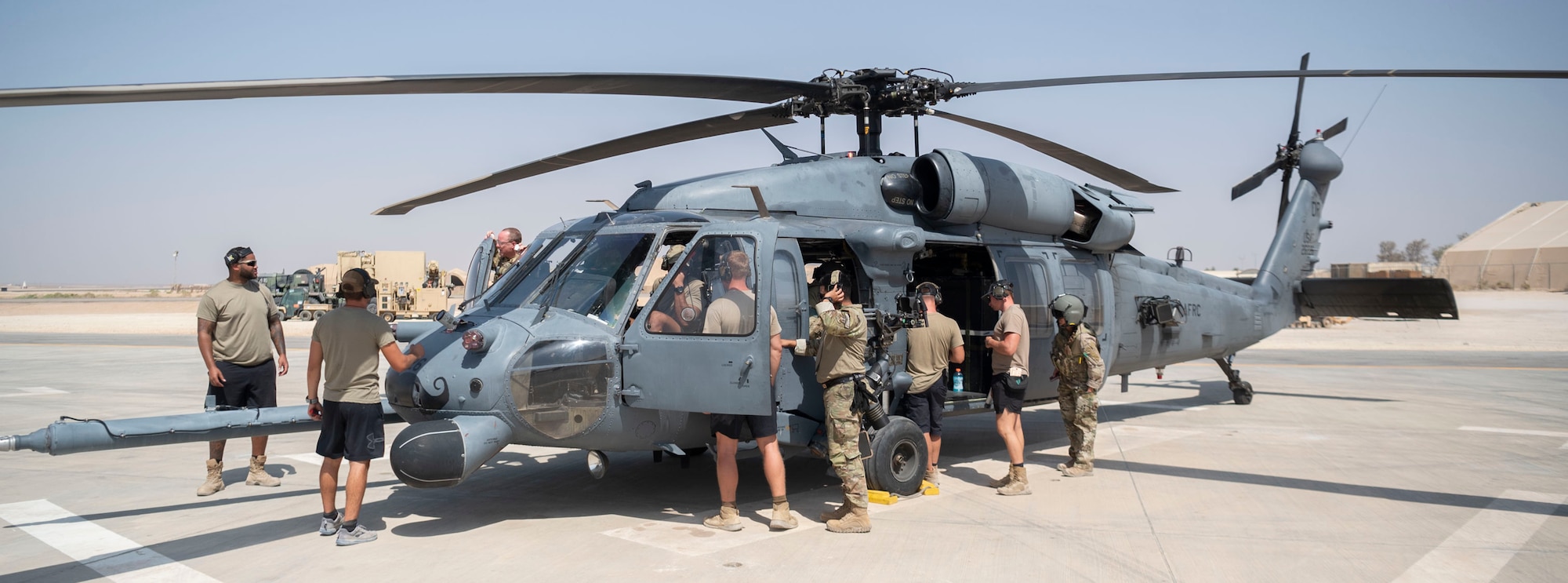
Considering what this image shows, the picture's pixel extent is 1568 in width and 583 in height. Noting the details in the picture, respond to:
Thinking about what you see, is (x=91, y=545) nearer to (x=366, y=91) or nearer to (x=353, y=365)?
(x=353, y=365)

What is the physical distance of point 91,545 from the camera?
5.52 m

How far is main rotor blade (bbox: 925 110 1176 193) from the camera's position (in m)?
8.04

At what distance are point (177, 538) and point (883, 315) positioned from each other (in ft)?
15.0

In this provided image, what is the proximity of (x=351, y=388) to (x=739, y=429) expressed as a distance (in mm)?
2224

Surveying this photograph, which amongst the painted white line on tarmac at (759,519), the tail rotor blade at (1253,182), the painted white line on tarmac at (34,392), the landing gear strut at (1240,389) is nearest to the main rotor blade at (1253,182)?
the tail rotor blade at (1253,182)

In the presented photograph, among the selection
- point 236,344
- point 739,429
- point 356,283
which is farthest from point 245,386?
point 739,429

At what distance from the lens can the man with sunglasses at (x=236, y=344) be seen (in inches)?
262

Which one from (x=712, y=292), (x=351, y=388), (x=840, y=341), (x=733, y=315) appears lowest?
(x=351, y=388)

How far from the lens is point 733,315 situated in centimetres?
588

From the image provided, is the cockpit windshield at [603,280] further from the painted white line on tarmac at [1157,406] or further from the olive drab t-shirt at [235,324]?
the painted white line on tarmac at [1157,406]

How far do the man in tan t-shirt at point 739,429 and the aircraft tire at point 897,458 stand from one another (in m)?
0.73

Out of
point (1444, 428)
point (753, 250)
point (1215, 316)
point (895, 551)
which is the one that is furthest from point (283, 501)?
point (1444, 428)

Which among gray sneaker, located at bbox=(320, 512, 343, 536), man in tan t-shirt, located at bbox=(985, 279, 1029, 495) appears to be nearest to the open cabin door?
gray sneaker, located at bbox=(320, 512, 343, 536)

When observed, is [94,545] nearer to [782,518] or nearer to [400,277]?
[782,518]
